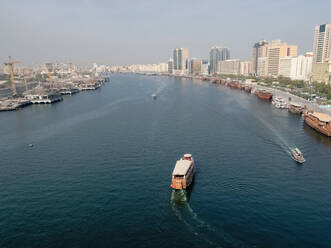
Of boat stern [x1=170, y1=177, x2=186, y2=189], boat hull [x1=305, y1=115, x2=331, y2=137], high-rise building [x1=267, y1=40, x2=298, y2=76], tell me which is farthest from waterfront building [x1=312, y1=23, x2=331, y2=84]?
boat stern [x1=170, y1=177, x2=186, y2=189]

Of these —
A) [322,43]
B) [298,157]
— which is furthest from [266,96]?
[322,43]

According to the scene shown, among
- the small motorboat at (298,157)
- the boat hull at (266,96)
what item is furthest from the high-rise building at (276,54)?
the small motorboat at (298,157)

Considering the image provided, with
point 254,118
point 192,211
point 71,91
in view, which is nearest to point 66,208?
point 192,211

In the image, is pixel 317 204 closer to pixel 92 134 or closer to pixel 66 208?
pixel 66 208

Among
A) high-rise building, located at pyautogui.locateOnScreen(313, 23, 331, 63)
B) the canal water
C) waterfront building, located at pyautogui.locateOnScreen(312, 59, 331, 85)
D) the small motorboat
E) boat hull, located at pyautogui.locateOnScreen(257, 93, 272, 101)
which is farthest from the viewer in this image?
high-rise building, located at pyautogui.locateOnScreen(313, 23, 331, 63)

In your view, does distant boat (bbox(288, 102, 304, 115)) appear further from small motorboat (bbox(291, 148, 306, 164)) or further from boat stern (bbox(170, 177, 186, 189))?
boat stern (bbox(170, 177, 186, 189))
